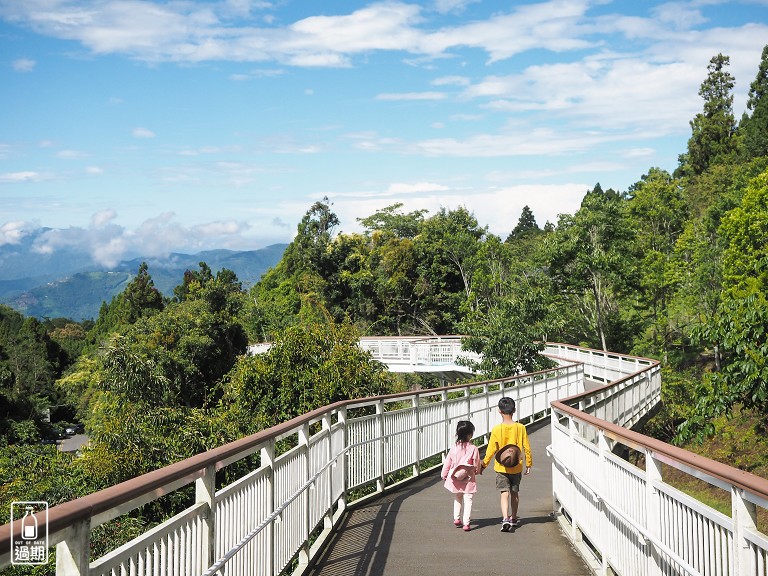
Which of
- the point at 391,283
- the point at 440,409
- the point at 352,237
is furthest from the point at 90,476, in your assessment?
the point at 352,237

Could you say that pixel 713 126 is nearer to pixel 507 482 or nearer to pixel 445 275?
pixel 445 275

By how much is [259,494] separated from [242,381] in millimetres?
17557

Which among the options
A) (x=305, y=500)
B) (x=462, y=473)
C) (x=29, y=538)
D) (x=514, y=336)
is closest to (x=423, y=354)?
(x=514, y=336)

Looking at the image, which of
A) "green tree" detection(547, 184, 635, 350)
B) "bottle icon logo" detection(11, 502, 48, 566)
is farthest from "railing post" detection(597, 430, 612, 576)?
"green tree" detection(547, 184, 635, 350)

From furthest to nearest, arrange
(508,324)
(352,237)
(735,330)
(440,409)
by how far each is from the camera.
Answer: (352,237) < (508,324) < (735,330) < (440,409)

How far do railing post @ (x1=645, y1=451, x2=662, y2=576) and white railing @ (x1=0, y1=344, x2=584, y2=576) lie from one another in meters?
2.63

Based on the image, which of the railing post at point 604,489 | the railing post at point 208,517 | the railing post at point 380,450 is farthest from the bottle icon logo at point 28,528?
the railing post at point 380,450

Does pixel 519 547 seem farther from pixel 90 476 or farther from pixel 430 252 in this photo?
pixel 430 252

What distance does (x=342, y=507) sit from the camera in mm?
10125

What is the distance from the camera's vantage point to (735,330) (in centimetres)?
1655

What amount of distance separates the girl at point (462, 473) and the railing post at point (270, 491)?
122 inches

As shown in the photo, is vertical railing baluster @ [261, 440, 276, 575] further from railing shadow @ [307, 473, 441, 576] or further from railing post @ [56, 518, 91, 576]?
railing post @ [56, 518, 91, 576]

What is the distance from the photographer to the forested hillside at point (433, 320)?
2014 centimetres

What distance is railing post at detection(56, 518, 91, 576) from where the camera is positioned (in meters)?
3.10
